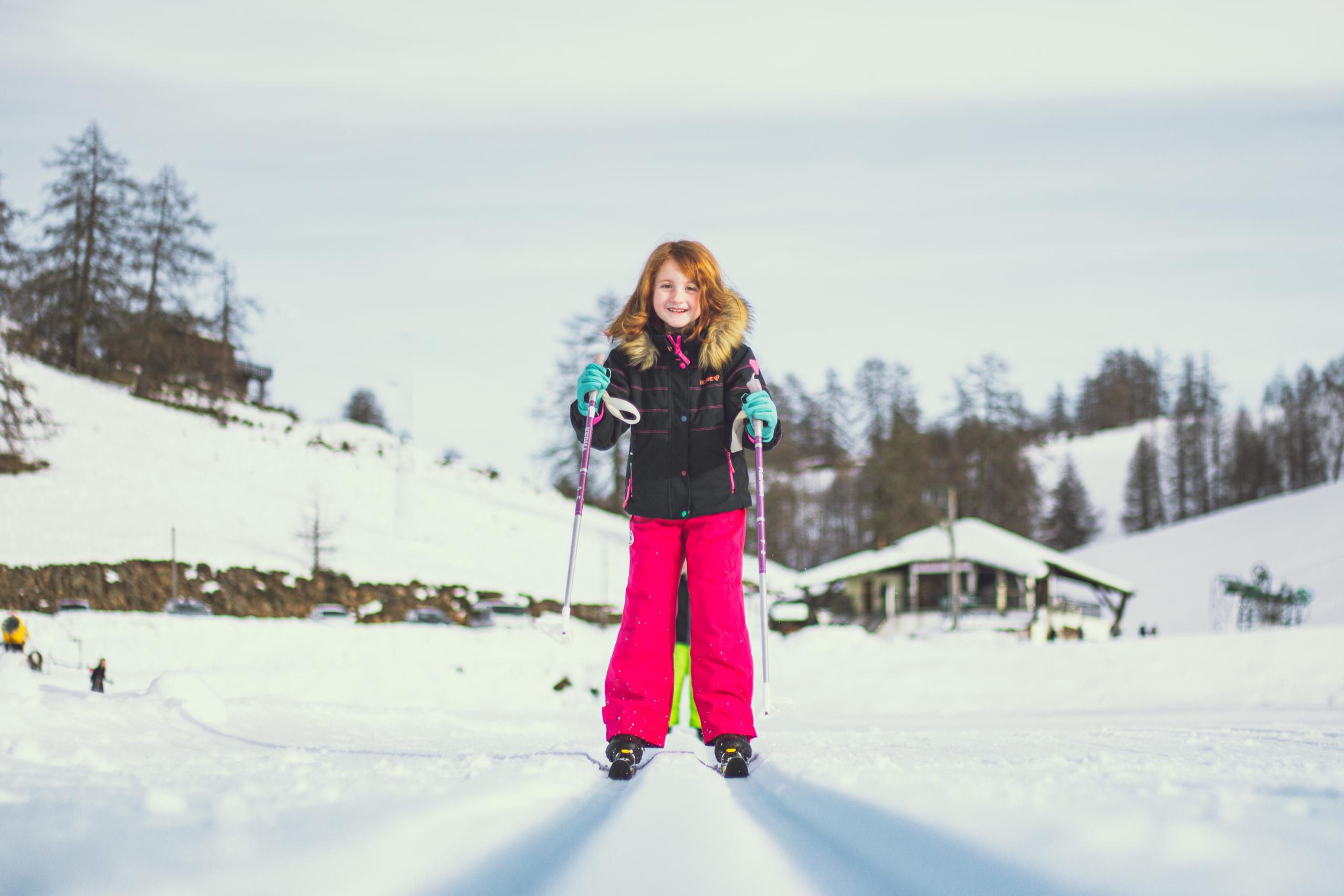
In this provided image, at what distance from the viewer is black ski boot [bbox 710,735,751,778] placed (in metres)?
2.75

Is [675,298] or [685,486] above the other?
[675,298]

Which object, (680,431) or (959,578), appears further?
(959,578)

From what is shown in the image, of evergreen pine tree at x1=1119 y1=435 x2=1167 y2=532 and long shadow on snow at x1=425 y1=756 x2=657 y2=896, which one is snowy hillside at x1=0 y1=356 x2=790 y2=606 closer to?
long shadow on snow at x1=425 y1=756 x2=657 y2=896

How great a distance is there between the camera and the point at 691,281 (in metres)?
3.62

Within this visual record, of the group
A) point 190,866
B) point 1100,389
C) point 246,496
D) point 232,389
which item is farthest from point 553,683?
point 1100,389

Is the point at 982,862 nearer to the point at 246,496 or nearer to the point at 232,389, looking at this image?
the point at 246,496

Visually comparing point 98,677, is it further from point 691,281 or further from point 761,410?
point 761,410

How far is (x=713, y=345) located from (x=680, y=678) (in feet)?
4.44

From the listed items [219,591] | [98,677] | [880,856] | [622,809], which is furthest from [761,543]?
[219,591]

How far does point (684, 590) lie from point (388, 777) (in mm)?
1636

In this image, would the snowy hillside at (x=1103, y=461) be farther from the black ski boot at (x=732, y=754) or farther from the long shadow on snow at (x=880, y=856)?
the long shadow on snow at (x=880, y=856)

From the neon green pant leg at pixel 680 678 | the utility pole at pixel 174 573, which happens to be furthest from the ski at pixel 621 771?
the utility pole at pixel 174 573

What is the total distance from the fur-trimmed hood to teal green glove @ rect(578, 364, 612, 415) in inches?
5.8

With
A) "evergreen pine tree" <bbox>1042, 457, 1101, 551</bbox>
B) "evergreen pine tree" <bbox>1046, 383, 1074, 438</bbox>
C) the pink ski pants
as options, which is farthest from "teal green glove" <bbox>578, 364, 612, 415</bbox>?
"evergreen pine tree" <bbox>1046, 383, 1074, 438</bbox>
